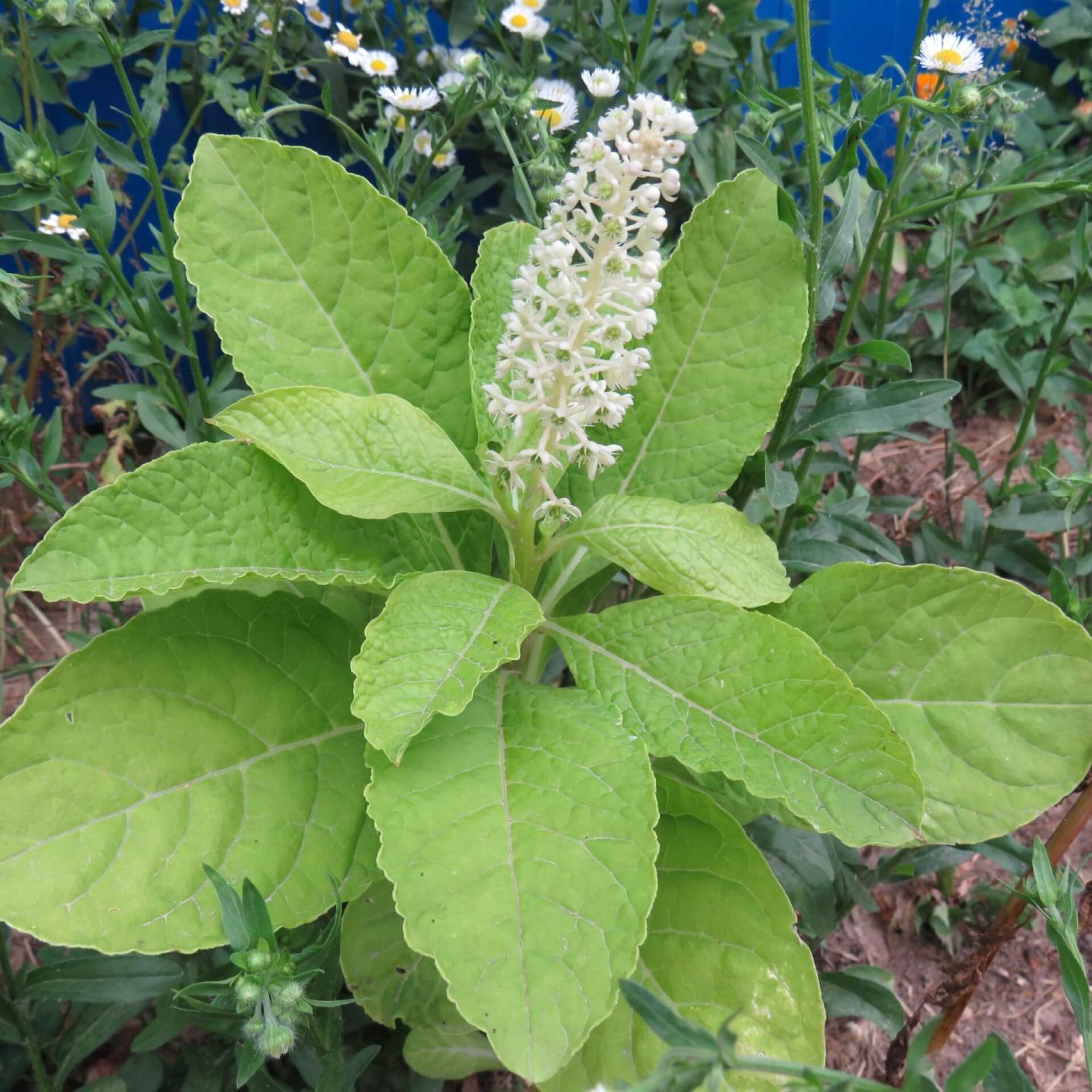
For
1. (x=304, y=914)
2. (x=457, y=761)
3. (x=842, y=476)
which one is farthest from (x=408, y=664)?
(x=842, y=476)

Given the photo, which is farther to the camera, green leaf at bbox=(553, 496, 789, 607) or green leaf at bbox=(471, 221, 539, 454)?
green leaf at bbox=(471, 221, 539, 454)

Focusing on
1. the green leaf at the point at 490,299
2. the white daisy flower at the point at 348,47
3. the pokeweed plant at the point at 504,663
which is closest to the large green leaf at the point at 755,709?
the pokeweed plant at the point at 504,663

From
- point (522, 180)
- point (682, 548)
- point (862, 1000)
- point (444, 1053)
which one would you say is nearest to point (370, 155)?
point (522, 180)

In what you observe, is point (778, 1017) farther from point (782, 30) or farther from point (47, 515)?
point (782, 30)

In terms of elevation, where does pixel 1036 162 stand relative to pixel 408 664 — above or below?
above

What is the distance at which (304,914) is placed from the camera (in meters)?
1.11

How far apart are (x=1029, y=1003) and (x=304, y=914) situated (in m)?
1.37

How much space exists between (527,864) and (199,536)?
554 millimetres

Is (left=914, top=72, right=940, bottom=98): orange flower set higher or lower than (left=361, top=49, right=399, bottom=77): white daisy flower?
higher

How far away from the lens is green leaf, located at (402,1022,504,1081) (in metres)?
1.38

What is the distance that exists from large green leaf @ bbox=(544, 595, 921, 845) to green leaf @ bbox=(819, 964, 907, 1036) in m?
0.61

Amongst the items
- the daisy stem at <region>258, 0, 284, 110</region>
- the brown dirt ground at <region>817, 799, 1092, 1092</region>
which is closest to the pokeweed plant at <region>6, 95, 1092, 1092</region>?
the daisy stem at <region>258, 0, 284, 110</region>

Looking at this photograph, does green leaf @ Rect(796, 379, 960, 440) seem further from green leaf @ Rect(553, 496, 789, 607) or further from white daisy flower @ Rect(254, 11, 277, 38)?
white daisy flower @ Rect(254, 11, 277, 38)

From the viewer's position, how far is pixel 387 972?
4.28 ft
